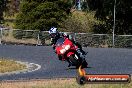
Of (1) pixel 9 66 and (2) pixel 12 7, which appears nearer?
(1) pixel 9 66

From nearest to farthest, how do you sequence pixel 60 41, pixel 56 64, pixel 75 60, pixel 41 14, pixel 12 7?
pixel 60 41 < pixel 75 60 < pixel 56 64 < pixel 41 14 < pixel 12 7

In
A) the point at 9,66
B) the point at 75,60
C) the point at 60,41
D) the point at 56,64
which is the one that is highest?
the point at 60,41

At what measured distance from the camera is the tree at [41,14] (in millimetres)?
44625

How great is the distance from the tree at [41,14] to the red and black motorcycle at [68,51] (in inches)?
1256

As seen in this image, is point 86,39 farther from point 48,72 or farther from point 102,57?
point 48,72

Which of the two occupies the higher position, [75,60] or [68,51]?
[68,51]

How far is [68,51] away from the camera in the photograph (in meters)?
12.4

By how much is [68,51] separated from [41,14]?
3311cm

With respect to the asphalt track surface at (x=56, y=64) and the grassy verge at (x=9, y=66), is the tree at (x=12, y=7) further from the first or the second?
the grassy verge at (x=9, y=66)

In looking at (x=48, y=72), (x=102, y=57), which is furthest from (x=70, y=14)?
(x=48, y=72)

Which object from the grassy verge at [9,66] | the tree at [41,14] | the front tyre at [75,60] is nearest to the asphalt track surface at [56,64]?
the grassy verge at [9,66]

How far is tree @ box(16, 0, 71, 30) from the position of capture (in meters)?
44.6

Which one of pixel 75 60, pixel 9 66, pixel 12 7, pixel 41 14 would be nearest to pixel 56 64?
pixel 9 66

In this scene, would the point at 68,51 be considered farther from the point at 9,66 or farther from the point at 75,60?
the point at 9,66
